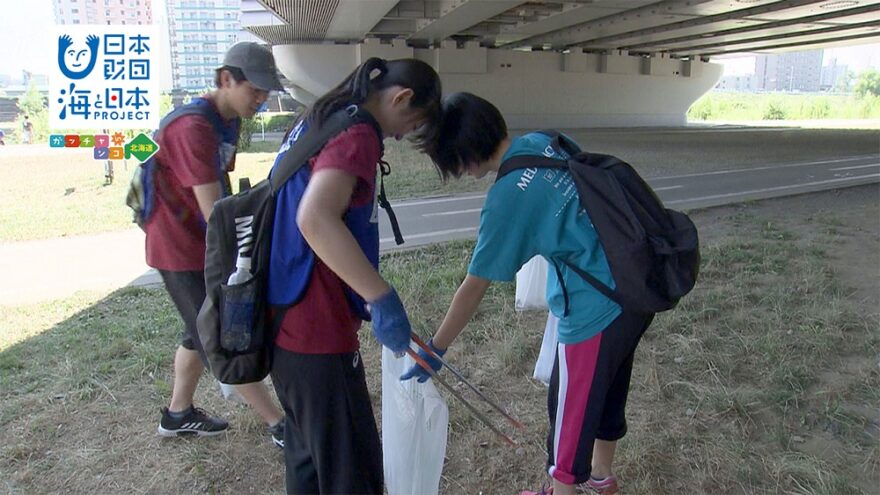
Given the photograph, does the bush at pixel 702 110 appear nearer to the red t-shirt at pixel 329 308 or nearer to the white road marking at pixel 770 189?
the white road marking at pixel 770 189

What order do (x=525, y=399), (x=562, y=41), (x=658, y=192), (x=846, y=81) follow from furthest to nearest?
(x=846, y=81)
(x=562, y=41)
(x=658, y=192)
(x=525, y=399)

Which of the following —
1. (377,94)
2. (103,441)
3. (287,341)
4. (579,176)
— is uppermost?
(377,94)

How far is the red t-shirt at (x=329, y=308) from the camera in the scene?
4.76 ft

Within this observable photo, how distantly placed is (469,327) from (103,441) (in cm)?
208

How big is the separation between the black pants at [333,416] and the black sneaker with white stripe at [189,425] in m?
1.26

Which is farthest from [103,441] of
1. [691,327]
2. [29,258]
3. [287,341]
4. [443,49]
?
[443,49]

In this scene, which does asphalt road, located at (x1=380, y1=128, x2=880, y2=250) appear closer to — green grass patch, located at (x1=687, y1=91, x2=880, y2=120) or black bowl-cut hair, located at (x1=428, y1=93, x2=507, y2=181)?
black bowl-cut hair, located at (x1=428, y1=93, x2=507, y2=181)

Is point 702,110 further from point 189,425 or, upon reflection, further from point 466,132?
point 466,132

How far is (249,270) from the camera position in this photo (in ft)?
4.99

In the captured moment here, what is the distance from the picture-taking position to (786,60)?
7569 centimetres

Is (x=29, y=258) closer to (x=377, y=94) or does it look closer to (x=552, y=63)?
(x=377, y=94)

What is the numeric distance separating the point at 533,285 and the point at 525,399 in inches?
26.6

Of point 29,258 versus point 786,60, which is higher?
point 786,60

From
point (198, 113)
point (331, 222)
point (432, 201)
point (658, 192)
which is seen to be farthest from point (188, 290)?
point (658, 192)
